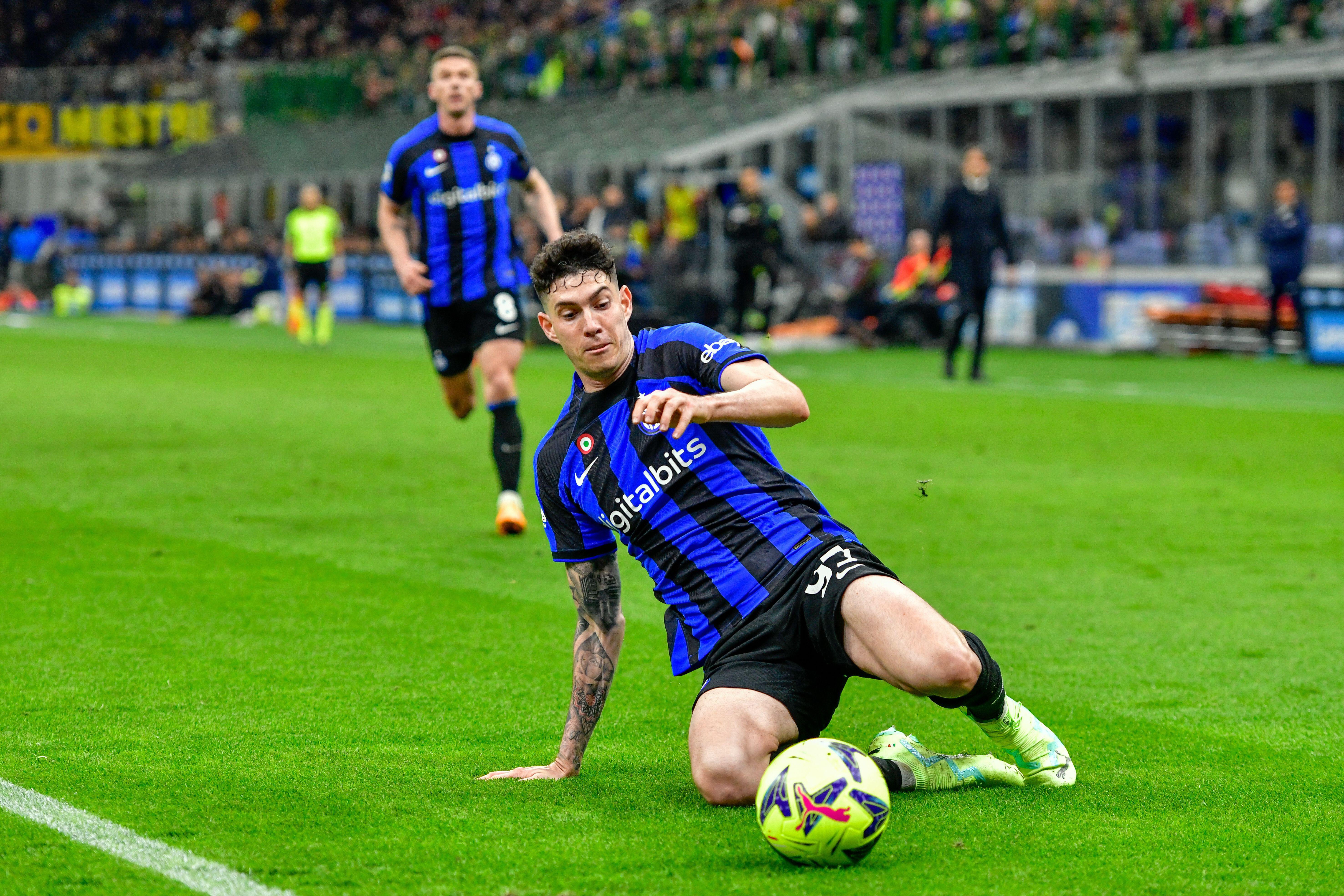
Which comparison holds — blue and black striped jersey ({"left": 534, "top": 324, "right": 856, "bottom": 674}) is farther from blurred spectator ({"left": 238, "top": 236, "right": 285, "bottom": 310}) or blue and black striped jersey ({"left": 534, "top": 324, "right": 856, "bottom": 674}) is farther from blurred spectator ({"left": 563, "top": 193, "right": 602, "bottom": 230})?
blurred spectator ({"left": 238, "top": 236, "right": 285, "bottom": 310})

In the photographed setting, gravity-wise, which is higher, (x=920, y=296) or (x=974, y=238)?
(x=974, y=238)

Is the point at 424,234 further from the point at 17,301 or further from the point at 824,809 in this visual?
the point at 17,301

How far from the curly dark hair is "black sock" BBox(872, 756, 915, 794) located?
143 cm

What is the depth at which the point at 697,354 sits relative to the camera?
4.43 metres

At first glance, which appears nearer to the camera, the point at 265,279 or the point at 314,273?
the point at 314,273

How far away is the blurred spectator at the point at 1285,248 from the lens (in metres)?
19.5

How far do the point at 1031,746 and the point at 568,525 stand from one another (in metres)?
1.34

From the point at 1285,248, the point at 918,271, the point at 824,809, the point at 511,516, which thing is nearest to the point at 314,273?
the point at 918,271

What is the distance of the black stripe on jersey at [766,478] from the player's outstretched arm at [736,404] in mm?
96

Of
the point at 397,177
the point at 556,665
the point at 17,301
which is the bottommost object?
the point at 17,301

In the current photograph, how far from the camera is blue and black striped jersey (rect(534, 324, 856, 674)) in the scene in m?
4.41

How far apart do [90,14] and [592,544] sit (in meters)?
54.6

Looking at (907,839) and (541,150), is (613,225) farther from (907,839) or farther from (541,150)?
(907,839)

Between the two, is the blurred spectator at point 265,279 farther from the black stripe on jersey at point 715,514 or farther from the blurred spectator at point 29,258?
the black stripe on jersey at point 715,514
